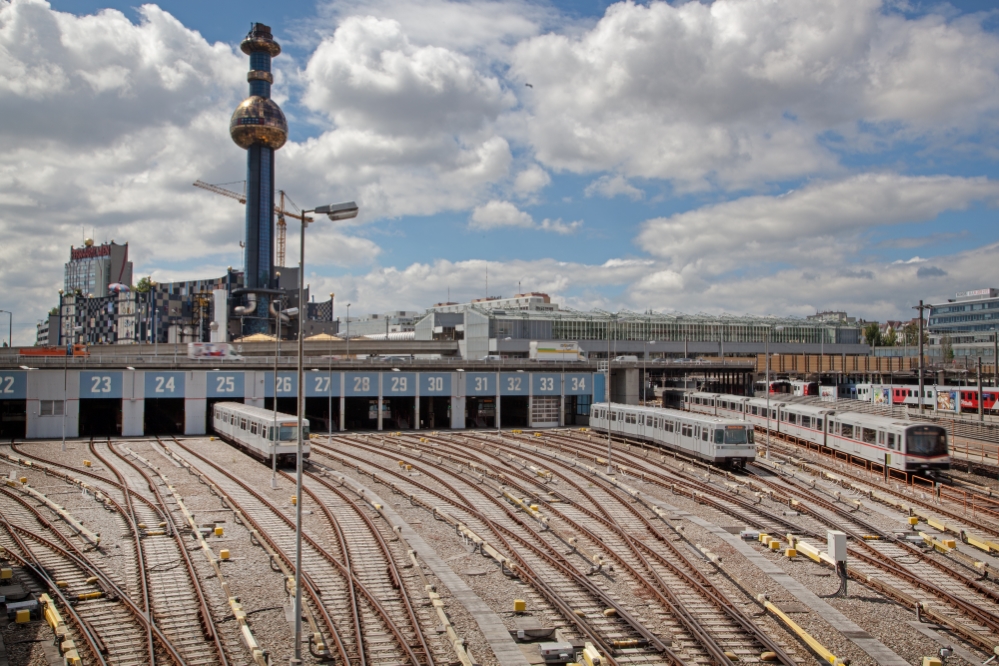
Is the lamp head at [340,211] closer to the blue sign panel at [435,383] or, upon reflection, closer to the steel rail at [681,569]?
the steel rail at [681,569]

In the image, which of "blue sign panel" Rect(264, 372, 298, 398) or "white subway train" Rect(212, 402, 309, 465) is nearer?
"white subway train" Rect(212, 402, 309, 465)

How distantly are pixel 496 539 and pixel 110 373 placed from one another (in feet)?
123

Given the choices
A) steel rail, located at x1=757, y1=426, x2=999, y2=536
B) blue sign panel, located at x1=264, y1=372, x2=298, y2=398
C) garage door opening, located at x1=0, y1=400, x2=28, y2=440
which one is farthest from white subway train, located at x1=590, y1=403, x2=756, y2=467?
garage door opening, located at x1=0, y1=400, x2=28, y2=440

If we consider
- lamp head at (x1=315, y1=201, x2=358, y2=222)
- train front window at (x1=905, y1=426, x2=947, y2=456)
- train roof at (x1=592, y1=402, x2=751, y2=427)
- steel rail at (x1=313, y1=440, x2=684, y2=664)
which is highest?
lamp head at (x1=315, y1=201, x2=358, y2=222)

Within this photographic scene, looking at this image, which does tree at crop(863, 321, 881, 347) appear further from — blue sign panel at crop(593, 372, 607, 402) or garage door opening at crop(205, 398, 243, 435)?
garage door opening at crop(205, 398, 243, 435)

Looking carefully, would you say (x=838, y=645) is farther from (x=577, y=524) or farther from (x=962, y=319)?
(x=962, y=319)

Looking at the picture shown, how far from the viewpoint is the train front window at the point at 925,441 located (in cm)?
3441

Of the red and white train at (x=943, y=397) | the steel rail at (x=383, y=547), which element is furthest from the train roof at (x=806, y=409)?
the steel rail at (x=383, y=547)

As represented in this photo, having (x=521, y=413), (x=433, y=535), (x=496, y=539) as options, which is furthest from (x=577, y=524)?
(x=521, y=413)

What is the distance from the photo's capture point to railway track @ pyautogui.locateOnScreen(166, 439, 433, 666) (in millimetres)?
14875

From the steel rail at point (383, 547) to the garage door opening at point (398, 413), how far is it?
29.4m

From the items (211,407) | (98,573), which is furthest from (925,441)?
(211,407)

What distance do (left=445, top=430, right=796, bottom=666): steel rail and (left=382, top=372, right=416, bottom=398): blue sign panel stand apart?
28.5m

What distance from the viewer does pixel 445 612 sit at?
1702 cm
